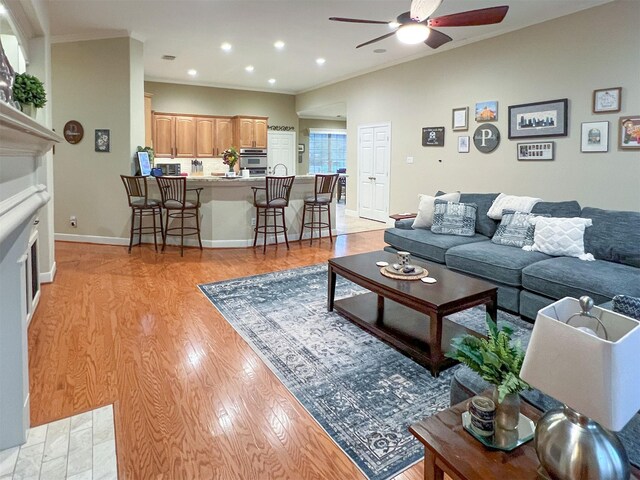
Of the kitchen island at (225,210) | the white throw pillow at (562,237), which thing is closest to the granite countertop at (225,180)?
the kitchen island at (225,210)

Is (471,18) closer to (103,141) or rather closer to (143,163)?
(143,163)

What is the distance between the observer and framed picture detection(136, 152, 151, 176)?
5.84m

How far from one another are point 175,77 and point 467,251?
25.0 ft

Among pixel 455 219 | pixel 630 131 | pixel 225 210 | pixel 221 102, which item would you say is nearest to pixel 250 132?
pixel 221 102

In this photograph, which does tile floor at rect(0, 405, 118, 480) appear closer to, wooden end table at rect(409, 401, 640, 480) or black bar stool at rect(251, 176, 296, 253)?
wooden end table at rect(409, 401, 640, 480)

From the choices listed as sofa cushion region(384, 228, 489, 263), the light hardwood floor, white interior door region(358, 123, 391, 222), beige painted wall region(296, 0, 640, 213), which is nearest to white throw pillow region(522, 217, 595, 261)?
sofa cushion region(384, 228, 489, 263)

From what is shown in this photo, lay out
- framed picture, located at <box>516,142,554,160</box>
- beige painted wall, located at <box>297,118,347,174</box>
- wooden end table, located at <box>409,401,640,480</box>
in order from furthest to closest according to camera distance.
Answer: beige painted wall, located at <box>297,118,347,174</box>, framed picture, located at <box>516,142,554,160</box>, wooden end table, located at <box>409,401,640,480</box>

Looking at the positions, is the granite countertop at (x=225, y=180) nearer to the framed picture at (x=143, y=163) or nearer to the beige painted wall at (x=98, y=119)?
the framed picture at (x=143, y=163)

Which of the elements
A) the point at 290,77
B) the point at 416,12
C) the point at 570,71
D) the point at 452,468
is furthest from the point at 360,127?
the point at 452,468

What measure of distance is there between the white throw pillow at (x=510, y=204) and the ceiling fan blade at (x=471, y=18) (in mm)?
1670

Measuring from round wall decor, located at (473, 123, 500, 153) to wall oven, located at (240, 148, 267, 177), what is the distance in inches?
210

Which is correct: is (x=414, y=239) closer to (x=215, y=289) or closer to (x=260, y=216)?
(x=215, y=289)

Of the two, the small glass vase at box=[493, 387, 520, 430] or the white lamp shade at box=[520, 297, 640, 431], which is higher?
the white lamp shade at box=[520, 297, 640, 431]

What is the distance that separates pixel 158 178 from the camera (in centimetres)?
530
